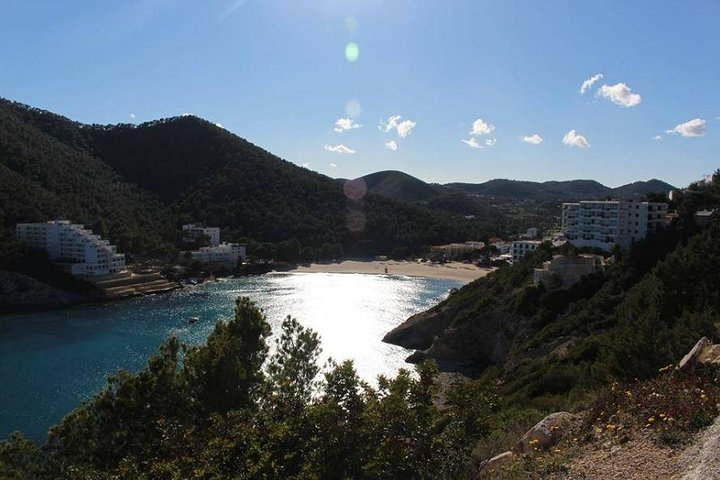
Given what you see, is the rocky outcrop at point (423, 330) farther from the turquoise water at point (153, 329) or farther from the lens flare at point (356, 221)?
the lens flare at point (356, 221)

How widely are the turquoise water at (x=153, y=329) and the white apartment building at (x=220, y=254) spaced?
8.17 metres

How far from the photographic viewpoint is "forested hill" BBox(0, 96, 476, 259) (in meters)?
78.1

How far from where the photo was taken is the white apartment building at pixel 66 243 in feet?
Answer: 203

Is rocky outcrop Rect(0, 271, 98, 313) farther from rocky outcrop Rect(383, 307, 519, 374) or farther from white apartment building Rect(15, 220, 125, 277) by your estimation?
rocky outcrop Rect(383, 307, 519, 374)

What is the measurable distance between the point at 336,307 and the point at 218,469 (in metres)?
43.6

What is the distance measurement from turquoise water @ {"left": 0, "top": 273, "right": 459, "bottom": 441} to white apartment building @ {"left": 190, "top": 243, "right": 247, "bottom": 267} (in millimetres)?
8169

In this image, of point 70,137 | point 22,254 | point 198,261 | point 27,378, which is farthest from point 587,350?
point 70,137

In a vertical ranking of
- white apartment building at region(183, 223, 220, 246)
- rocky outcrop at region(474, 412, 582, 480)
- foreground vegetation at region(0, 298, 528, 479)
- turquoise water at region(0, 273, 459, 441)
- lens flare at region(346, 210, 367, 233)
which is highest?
lens flare at region(346, 210, 367, 233)

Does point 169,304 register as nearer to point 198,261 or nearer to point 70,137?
point 198,261

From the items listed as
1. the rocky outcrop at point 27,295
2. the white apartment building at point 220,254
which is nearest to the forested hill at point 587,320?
the rocky outcrop at point 27,295

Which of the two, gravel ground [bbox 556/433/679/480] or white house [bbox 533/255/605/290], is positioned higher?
white house [bbox 533/255/605/290]

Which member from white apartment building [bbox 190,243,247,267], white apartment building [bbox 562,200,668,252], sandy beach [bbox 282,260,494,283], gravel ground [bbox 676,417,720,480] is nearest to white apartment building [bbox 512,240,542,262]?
sandy beach [bbox 282,260,494,283]

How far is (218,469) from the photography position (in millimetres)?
9133

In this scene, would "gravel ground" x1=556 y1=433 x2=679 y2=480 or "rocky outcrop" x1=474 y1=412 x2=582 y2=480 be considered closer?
"gravel ground" x1=556 y1=433 x2=679 y2=480
